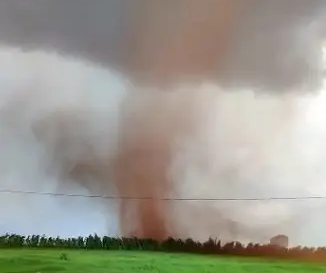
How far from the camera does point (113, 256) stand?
2359 millimetres

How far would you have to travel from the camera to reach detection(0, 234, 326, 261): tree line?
7.79 ft

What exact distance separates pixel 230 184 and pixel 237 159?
0.12m

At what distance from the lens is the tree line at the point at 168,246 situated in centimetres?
237

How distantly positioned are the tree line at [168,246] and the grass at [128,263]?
3cm

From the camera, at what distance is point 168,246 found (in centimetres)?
241

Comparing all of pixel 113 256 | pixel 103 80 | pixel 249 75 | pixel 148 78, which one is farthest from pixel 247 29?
pixel 113 256

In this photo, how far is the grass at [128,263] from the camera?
2.29 m

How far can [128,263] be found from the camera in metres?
2.34

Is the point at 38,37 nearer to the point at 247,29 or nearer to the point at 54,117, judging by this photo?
the point at 54,117

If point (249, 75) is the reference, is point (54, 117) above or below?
below

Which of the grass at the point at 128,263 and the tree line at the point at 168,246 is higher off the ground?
the tree line at the point at 168,246

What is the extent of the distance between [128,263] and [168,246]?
196 mm

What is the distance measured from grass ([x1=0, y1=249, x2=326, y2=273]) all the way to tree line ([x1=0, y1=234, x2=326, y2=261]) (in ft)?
0.09

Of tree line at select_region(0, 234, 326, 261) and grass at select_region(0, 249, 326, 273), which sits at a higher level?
tree line at select_region(0, 234, 326, 261)
